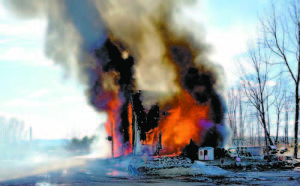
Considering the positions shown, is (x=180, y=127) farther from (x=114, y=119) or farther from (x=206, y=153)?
(x=114, y=119)

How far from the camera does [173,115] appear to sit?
37.0m

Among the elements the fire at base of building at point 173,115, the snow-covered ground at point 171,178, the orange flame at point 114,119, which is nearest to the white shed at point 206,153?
the fire at base of building at point 173,115

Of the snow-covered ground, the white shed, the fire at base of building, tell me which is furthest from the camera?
the fire at base of building

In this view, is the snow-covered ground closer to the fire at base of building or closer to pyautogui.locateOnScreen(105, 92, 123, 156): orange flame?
the fire at base of building

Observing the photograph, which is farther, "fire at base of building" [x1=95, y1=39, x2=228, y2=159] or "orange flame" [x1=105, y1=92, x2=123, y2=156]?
"orange flame" [x1=105, y1=92, x2=123, y2=156]

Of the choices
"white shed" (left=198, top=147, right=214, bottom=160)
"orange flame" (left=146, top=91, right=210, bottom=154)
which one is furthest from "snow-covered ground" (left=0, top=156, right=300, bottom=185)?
"orange flame" (left=146, top=91, right=210, bottom=154)

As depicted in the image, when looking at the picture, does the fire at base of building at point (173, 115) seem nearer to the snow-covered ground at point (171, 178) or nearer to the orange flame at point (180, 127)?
the orange flame at point (180, 127)

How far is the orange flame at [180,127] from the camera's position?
35.8 metres

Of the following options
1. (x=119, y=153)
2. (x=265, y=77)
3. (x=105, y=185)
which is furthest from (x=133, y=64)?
(x=105, y=185)

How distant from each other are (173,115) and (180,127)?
1546mm

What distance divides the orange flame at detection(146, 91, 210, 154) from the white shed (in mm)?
2386

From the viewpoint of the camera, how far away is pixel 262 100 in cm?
3912

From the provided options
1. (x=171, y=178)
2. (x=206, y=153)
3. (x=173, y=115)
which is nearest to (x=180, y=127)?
(x=173, y=115)

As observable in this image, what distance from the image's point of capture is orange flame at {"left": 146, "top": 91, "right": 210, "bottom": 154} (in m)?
35.8
